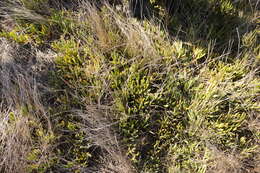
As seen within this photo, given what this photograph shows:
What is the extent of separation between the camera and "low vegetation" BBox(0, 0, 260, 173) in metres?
1.86

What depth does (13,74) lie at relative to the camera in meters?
2.08

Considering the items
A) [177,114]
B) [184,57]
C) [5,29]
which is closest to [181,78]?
[184,57]

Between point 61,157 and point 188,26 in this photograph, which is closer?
point 61,157

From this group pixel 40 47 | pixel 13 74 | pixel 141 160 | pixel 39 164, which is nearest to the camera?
pixel 39 164

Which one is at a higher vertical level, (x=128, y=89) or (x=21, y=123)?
(x=128, y=89)

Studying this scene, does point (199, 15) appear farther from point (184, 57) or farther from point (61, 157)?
point (61, 157)

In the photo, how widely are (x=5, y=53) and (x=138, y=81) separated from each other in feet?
5.02

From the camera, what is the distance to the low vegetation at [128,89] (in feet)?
6.09

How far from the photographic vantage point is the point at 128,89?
6.18 ft

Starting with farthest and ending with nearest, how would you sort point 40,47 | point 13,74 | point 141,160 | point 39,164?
1. point 40,47
2. point 13,74
3. point 141,160
4. point 39,164

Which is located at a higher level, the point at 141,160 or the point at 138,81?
the point at 138,81

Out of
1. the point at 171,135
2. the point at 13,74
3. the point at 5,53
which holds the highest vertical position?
the point at 5,53

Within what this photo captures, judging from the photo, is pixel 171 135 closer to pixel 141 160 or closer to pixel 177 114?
pixel 177 114

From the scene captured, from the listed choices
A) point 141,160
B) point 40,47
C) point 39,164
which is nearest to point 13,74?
point 40,47
